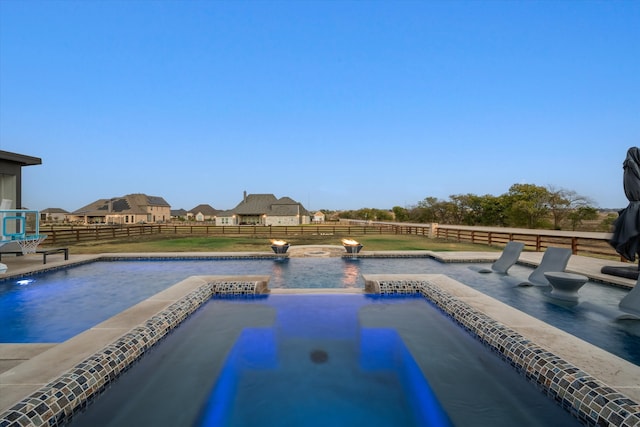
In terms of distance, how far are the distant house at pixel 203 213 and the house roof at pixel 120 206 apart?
16031 millimetres

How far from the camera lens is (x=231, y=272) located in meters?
9.47

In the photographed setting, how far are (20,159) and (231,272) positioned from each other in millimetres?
8572

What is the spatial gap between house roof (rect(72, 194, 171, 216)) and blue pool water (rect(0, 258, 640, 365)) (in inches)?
2566

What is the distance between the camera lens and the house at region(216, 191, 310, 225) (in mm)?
53531

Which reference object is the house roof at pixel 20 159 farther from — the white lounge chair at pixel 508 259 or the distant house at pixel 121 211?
the distant house at pixel 121 211

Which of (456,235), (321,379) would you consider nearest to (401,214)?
(456,235)

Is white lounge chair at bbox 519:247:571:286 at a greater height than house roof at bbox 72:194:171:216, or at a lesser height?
lesser

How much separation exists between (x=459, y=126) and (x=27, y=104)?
38.8 m

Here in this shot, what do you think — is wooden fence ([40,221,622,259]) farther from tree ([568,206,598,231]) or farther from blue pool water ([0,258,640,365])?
tree ([568,206,598,231])

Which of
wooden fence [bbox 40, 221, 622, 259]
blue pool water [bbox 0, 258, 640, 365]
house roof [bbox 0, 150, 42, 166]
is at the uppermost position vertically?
house roof [bbox 0, 150, 42, 166]

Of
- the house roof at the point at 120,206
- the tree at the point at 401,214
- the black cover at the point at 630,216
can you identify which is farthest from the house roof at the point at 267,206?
the black cover at the point at 630,216

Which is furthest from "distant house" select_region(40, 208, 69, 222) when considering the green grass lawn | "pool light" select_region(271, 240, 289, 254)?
"pool light" select_region(271, 240, 289, 254)

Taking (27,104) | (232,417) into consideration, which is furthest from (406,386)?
(27,104)

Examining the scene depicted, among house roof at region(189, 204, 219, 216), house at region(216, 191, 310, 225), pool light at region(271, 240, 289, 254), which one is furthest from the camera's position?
house roof at region(189, 204, 219, 216)
